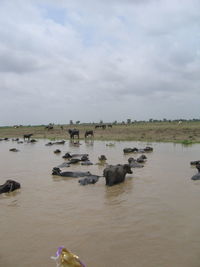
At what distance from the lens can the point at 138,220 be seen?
20.9ft

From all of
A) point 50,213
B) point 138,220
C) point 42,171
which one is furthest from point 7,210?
point 42,171

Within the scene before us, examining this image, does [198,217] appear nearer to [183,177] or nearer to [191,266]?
[191,266]

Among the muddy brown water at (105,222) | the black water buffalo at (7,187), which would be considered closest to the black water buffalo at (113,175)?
the muddy brown water at (105,222)

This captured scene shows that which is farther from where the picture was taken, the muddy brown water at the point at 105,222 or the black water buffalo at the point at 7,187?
the black water buffalo at the point at 7,187

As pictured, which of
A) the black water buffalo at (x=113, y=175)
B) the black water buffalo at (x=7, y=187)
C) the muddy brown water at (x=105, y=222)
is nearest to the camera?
the muddy brown water at (x=105, y=222)

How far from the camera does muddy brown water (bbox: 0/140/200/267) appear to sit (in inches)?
190

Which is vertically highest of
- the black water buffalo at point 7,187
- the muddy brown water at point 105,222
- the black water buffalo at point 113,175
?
the black water buffalo at point 113,175

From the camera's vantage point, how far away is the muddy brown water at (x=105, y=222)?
4816 mm

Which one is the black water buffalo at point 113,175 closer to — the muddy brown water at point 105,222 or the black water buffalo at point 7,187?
the muddy brown water at point 105,222

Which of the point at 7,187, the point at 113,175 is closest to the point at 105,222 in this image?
the point at 113,175

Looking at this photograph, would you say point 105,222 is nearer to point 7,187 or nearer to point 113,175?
point 113,175

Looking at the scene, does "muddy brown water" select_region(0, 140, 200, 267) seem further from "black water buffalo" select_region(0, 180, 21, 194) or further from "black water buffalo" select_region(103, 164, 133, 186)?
"black water buffalo" select_region(0, 180, 21, 194)

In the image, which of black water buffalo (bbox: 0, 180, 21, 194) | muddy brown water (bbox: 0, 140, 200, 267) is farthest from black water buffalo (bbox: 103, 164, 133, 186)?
black water buffalo (bbox: 0, 180, 21, 194)

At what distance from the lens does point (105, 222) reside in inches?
247
